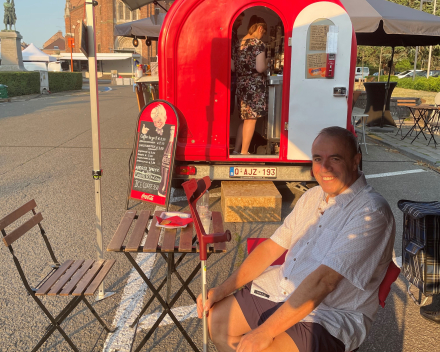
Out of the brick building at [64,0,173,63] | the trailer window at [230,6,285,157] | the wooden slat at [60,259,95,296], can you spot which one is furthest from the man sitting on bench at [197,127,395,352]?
the brick building at [64,0,173,63]

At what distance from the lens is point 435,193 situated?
692 centimetres

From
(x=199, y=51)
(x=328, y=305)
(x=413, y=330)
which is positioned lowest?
(x=413, y=330)

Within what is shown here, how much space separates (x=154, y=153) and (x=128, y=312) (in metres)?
2.59

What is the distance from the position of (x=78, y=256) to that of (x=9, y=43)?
2762 cm

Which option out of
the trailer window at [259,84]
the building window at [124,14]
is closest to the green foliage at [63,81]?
the trailer window at [259,84]

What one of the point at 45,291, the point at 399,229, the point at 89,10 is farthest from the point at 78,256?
the point at 399,229

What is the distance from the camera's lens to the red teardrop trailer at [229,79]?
18.3ft

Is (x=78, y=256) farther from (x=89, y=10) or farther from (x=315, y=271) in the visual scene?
(x=315, y=271)

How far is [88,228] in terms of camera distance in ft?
17.0

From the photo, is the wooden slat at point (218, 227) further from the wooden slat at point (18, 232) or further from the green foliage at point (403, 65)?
the green foliage at point (403, 65)

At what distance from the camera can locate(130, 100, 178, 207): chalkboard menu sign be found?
5512 mm

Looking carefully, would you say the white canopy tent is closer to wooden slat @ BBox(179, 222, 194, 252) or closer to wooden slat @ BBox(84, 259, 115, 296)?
wooden slat @ BBox(84, 259, 115, 296)

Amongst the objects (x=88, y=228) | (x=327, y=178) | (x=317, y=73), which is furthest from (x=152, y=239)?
(x=317, y=73)

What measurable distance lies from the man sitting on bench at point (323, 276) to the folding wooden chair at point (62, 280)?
782mm
